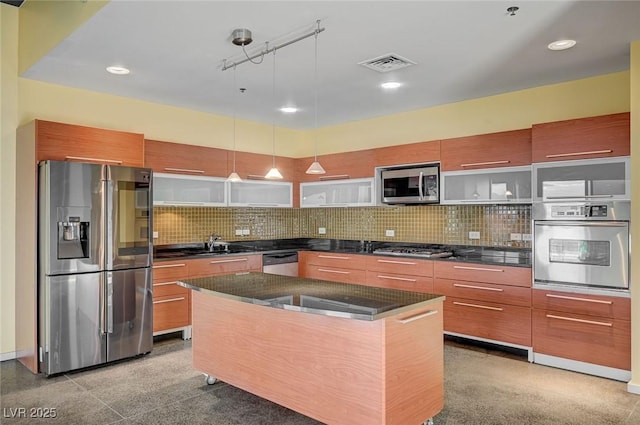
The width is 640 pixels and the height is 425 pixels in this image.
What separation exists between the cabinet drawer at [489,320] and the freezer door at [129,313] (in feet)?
10.0

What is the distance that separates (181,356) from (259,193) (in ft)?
7.76

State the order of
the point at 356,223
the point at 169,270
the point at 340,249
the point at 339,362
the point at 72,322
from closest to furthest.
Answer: the point at 339,362 < the point at 72,322 < the point at 169,270 < the point at 356,223 < the point at 340,249

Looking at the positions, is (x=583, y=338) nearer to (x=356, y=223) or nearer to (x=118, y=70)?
(x=356, y=223)

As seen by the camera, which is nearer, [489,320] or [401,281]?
[489,320]

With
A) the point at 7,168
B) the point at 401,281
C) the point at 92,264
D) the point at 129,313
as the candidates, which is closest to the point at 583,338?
the point at 401,281

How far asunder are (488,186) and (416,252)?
116cm

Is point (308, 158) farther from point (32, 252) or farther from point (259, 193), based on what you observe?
point (32, 252)

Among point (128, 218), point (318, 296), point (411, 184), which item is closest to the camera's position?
point (318, 296)

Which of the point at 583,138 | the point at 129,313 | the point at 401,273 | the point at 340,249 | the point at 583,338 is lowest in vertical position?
the point at 583,338

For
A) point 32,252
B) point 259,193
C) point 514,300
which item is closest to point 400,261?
point 514,300

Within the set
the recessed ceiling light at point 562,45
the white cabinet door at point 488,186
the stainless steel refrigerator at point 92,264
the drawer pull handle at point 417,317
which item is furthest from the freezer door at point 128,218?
the recessed ceiling light at point 562,45

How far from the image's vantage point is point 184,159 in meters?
5.00

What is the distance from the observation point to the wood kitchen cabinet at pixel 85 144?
12.5 feet

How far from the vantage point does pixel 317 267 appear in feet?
19.1
